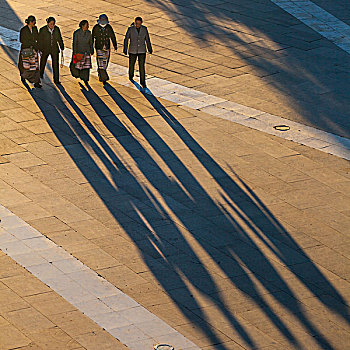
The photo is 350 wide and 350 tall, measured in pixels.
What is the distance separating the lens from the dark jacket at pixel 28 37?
17031 mm

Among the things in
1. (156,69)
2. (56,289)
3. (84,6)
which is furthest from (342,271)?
(84,6)

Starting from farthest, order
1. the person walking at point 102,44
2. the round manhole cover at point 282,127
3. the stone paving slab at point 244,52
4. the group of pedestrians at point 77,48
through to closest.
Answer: the person walking at point 102,44 < the group of pedestrians at point 77,48 < the stone paving slab at point 244,52 < the round manhole cover at point 282,127

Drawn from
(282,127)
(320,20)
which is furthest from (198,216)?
(320,20)

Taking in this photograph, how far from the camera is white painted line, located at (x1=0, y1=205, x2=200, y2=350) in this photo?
29.5ft

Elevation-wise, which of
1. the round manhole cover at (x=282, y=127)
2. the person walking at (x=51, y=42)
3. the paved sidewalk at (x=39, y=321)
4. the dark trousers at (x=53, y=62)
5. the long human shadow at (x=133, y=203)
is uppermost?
the person walking at (x=51, y=42)

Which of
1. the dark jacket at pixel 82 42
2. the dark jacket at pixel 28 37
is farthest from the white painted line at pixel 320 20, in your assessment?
the dark jacket at pixel 28 37

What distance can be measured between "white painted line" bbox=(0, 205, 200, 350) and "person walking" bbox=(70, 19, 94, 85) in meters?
6.49

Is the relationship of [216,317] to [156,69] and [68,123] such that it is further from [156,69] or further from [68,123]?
[156,69]

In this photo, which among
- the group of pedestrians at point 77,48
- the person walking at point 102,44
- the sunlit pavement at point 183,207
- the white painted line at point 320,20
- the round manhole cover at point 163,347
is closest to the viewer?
the round manhole cover at point 163,347

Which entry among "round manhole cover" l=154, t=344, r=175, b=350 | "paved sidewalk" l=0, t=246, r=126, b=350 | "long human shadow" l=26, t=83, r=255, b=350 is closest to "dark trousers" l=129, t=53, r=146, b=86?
"long human shadow" l=26, t=83, r=255, b=350

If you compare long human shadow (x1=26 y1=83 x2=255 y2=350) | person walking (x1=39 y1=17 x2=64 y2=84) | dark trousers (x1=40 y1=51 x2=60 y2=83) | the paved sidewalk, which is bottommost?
the paved sidewalk

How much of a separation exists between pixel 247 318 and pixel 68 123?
7.31m

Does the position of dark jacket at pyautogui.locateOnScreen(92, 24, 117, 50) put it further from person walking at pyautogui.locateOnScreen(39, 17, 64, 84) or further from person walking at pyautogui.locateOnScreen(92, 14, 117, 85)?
person walking at pyautogui.locateOnScreen(39, 17, 64, 84)

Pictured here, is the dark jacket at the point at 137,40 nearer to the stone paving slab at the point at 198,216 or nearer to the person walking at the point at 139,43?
the person walking at the point at 139,43
